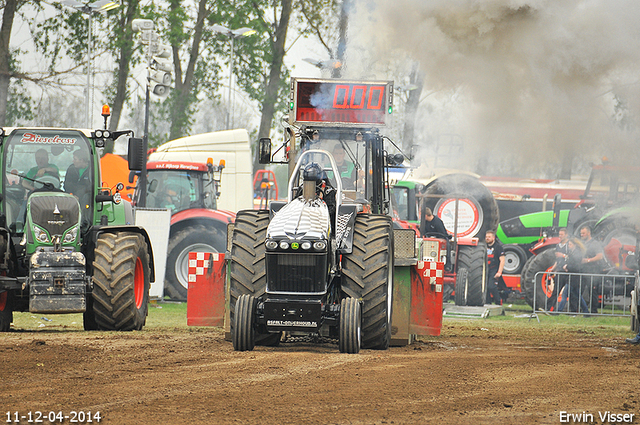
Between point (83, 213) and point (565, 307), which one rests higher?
point (83, 213)

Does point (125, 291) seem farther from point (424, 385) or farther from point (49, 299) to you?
point (424, 385)

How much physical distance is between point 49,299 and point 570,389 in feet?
18.3

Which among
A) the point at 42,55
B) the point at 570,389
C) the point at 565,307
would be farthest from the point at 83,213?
the point at 42,55

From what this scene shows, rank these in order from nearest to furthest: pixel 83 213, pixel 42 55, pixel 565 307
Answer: pixel 83 213, pixel 565 307, pixel 42 55

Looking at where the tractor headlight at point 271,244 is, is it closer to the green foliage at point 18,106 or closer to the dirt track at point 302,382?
the dirt track at point 302,382

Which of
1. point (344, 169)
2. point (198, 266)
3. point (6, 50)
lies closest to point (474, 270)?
point (344, 169)

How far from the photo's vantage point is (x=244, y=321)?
7.97 m

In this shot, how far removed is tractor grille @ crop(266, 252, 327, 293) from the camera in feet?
26.1

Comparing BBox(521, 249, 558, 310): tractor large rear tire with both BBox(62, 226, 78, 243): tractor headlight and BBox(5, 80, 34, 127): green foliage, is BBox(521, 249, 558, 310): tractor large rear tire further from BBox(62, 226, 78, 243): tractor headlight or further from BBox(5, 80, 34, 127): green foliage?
BBox(5, 80, 34, 127): green foliage

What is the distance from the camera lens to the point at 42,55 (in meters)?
26.1

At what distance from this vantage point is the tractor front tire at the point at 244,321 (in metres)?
7.98

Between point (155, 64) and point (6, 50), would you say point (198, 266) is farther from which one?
point (6, 50)

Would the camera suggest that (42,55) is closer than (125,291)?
No

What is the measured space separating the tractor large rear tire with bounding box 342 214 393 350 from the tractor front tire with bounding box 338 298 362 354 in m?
0.24
